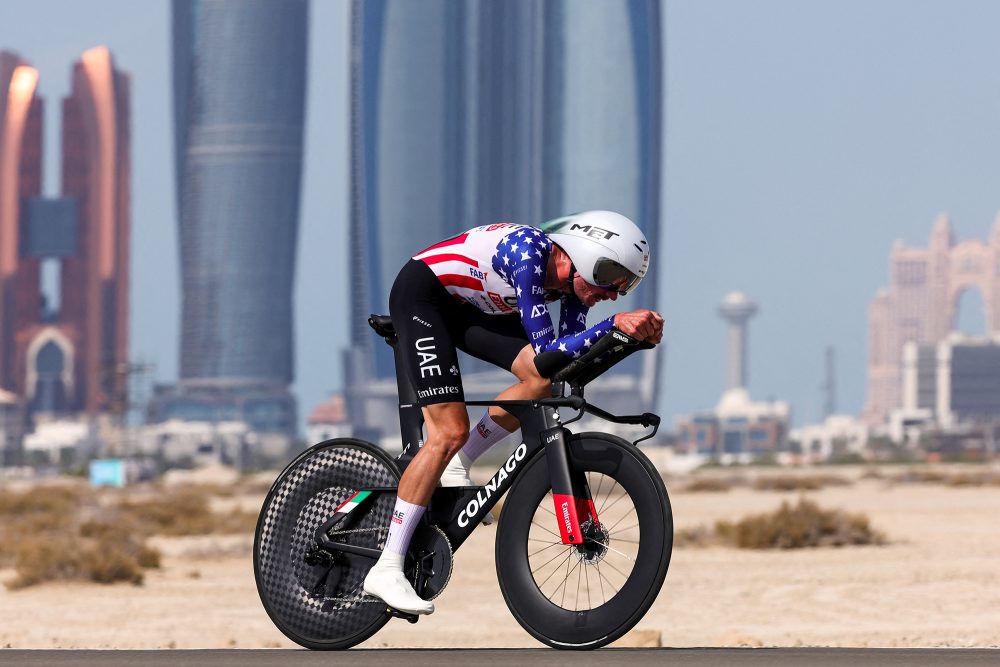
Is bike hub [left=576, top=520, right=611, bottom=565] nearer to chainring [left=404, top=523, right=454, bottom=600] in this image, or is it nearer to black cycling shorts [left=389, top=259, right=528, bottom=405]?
chainring [left=404, top=523, right=454, bottom=600]

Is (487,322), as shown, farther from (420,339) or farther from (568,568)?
(568,568)

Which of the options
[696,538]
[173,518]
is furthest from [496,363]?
[173,518]

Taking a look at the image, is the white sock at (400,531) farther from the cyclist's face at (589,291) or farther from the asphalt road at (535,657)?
the cyclist's face at (589,291)

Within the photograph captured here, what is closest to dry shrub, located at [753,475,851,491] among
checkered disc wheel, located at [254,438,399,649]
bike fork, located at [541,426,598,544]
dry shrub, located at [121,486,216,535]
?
dry shrub, located at [121,486,216,535]

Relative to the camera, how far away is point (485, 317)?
27.0 feet

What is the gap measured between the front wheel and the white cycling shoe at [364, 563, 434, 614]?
389mm

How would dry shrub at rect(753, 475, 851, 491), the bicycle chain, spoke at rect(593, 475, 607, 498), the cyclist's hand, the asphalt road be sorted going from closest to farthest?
the asphalt road, the cyclist's hand, spoke at rect(593, 475, 607, 498), the bicycle chain, dry shrub at rect(753, 475, 851, 491)

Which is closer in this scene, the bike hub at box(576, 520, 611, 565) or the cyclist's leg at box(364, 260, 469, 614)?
the bike hub at box(576, 520, 611, 565)

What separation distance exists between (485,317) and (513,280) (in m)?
0.67

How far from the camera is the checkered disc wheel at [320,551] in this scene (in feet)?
27.2

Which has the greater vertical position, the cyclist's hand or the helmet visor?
the helmet visor

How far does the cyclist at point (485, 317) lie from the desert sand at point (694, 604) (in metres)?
4.40

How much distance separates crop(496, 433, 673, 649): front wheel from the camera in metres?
7.43

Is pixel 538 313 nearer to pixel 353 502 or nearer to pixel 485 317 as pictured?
pixel 485 317
